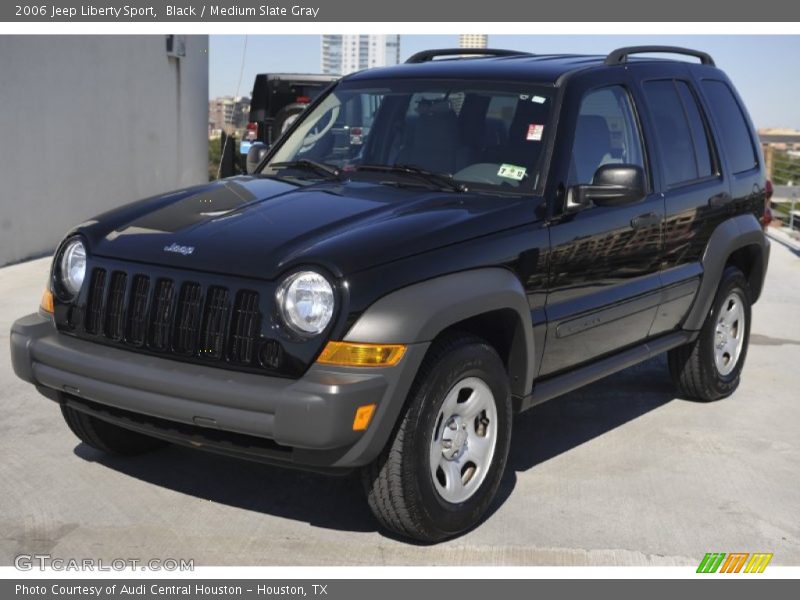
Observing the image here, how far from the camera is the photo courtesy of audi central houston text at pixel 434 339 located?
13.6ft

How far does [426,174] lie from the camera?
207 inches

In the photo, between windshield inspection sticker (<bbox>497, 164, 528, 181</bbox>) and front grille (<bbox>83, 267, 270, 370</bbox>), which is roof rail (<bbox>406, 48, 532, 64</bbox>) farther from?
front grille (<bbox>83, 267, 270, 370</bbox>)

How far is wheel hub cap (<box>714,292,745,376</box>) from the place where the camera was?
6.91 meters

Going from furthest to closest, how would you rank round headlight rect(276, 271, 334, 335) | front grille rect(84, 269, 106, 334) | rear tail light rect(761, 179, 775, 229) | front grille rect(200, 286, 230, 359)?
rear tail light rect(761, 179, 775, 229) → front grille rect(84, 269, 106, 334) → front grille rect(200, 286, 230, 359) → round headlight rect(276, 271, 334, 335)

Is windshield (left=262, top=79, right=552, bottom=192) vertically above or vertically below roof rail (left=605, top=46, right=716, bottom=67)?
below

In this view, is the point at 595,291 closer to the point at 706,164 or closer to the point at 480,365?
the point at 480,365

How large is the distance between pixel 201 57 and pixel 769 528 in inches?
553

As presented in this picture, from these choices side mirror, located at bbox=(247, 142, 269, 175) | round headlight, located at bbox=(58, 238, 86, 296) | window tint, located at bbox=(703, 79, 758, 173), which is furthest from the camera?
window tint, located at bbox=(703, 79, 758, 173)

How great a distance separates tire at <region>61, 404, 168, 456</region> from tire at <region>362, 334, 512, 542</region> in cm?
153

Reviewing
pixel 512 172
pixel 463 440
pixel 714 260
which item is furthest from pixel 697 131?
pixel 463 440

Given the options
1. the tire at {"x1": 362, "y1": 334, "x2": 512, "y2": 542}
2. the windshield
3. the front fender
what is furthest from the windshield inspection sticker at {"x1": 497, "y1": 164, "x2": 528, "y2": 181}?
the tire at {"x1": 362, "y1": 334, "x2": 512, "y2": 542}

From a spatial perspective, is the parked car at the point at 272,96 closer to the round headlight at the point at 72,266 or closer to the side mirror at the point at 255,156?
the side mirror at the point at 255,156

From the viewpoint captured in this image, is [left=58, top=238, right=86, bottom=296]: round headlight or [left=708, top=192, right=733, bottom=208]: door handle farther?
[left=708, top=192, right=733, bottom=208]: door handle
